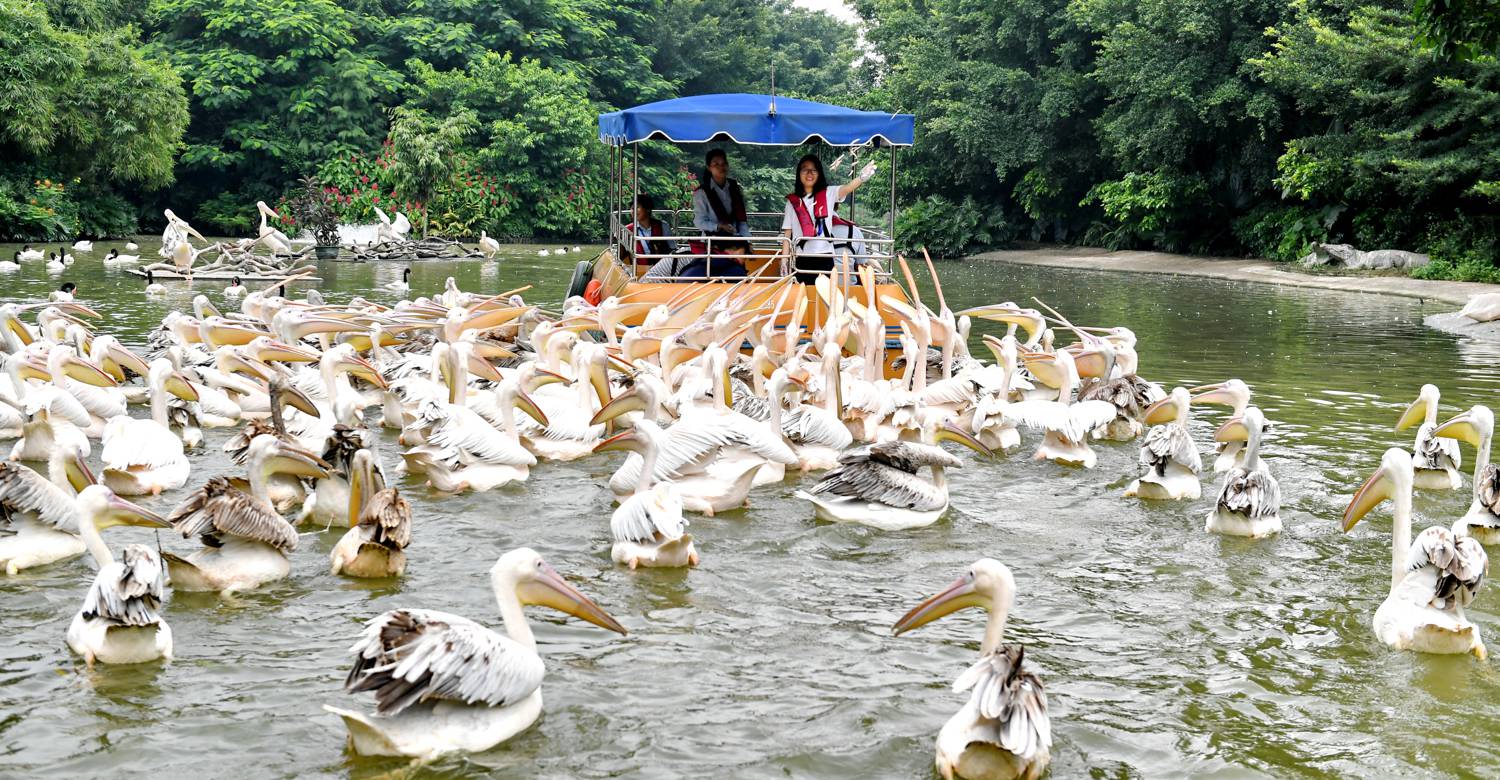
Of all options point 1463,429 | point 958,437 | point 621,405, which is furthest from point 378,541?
point 1463,429

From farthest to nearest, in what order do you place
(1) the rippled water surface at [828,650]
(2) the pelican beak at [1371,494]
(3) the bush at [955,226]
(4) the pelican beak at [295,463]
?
(3) the bush at [955,226], (4) the pelican beak at [295,463], (2) the pelican beak at [1371,494], (1) the rippled water surface at [828,650]

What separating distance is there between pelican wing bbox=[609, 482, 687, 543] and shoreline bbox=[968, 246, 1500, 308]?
15756 millimetres

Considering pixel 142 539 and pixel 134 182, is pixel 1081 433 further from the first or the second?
pixel 134 182

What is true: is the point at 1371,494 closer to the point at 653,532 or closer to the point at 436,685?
the point at 653,532

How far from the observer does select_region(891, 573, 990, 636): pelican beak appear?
180 inches

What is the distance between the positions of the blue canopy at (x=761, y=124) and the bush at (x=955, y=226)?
21741mm

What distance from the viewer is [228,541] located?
5.64m

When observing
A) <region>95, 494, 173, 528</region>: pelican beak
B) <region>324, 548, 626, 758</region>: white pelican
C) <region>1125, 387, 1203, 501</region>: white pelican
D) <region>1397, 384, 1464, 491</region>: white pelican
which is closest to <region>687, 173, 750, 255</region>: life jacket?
<region>1125, 387, 1203, 501</region>: white pelican

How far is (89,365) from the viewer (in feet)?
28.0

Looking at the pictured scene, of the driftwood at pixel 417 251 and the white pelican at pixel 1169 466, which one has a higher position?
the driftwood at pixel 417 251

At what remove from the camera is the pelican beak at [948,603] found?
4582 mm

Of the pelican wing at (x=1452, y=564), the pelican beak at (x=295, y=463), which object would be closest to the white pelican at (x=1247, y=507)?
the pelican wing at (x=1452, y=564)

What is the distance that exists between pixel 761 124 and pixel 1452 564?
26.1 feet

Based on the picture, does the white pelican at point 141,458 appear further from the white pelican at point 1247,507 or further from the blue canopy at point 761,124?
the blue canopy at point 761,124
